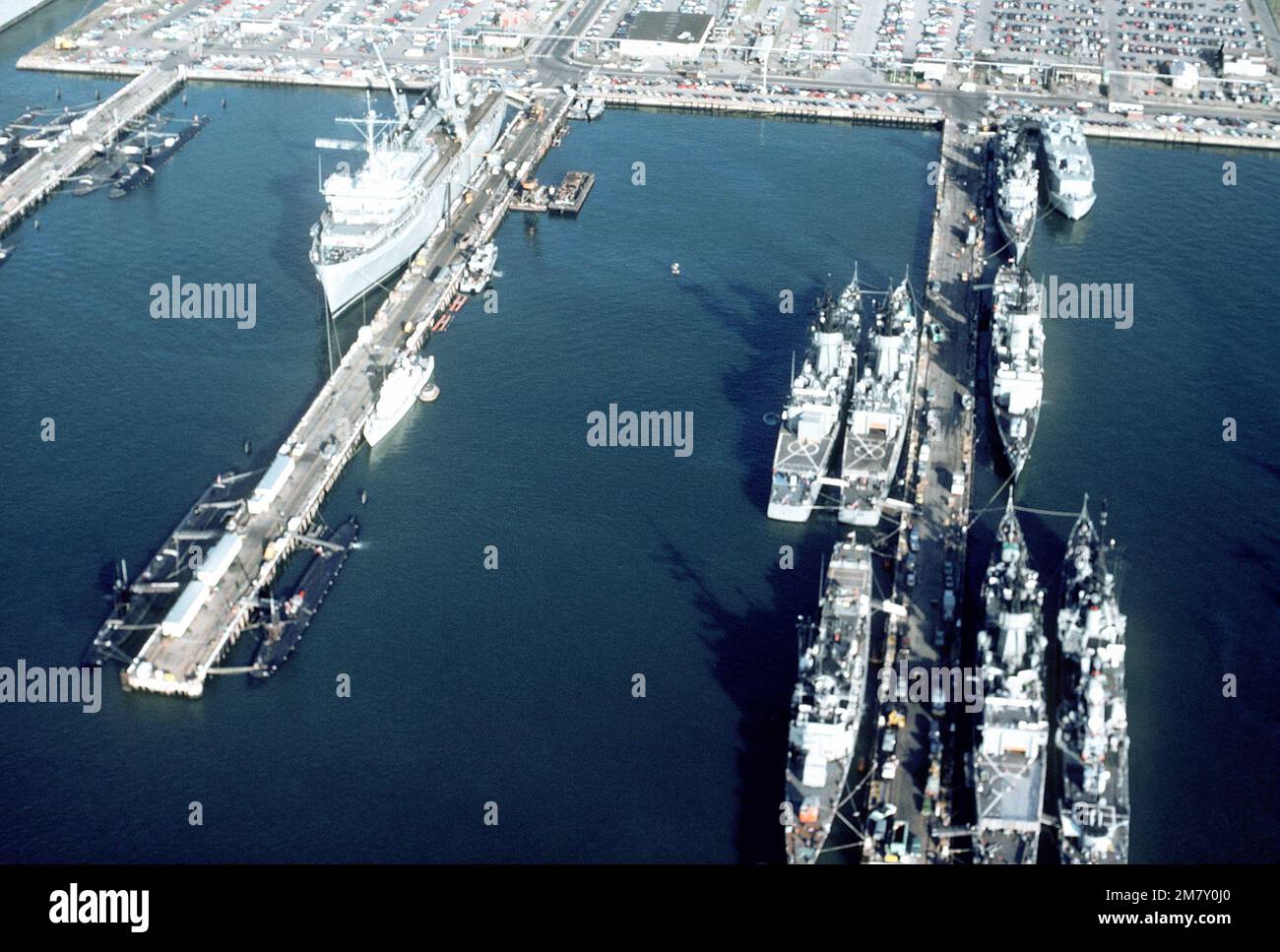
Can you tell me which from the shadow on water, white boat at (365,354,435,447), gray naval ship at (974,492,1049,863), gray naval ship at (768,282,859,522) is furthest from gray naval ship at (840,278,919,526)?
white boat at (365,354,435,447)

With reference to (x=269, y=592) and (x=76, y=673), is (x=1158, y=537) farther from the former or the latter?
(x=76, y=673)

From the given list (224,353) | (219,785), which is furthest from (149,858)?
(224,353)

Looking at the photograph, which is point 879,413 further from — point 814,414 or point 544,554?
point 544,554

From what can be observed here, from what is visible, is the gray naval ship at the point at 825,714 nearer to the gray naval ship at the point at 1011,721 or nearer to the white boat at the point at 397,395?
the gray naval ship at the point at 1011,721

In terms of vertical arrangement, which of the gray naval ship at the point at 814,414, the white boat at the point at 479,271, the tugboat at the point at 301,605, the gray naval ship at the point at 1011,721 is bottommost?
the gray naval ship at the point at 1011,721

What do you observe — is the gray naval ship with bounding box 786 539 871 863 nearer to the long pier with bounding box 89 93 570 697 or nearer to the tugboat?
the tugboat

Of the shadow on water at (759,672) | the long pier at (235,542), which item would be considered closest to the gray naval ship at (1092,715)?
the shadow on water at (759,672)
